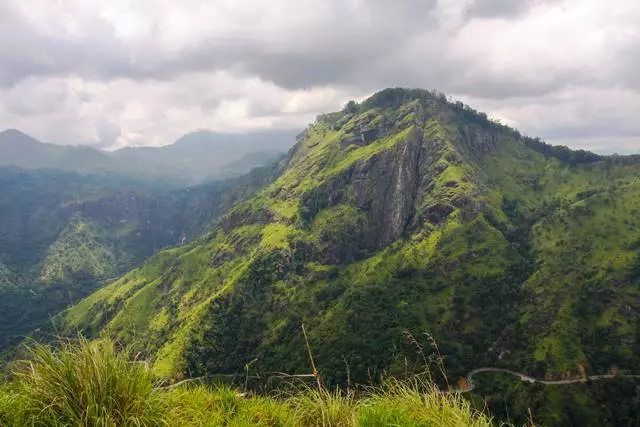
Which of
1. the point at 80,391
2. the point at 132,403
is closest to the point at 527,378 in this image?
the point at 132,403

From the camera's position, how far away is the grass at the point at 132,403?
7.48 meters

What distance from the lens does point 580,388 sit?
422 ft

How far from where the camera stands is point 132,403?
7.97 meters

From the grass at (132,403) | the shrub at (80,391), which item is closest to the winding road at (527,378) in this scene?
the grass at (132,403)

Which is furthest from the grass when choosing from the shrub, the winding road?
the winding road

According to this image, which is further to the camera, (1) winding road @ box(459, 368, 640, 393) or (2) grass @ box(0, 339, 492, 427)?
(1) winding road @ box(459, 368, 640, 393)

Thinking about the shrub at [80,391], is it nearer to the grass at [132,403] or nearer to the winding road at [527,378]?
the grass at [132,403]

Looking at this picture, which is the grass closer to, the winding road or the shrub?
the shrub

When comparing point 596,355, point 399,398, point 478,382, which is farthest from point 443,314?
point 399,398

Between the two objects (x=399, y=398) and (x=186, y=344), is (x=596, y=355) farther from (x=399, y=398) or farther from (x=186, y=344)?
(x=399, y=398)

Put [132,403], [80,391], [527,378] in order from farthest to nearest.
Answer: [527,378] → [132,403] → [80,391]

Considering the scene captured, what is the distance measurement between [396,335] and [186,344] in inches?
3390

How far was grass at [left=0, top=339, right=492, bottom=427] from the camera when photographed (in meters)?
7.48

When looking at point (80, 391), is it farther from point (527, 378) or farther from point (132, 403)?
point (527, 378)
